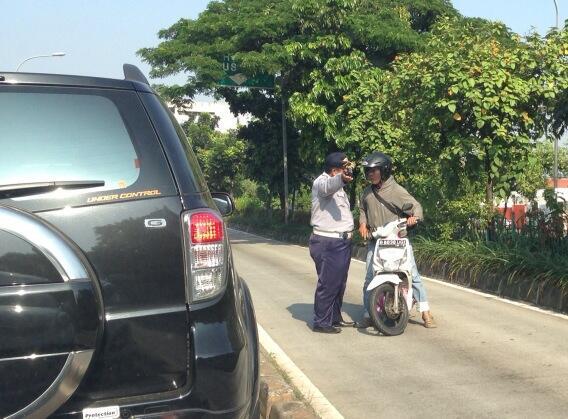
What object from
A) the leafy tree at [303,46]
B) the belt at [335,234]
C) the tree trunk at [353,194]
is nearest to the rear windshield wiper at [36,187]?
the belt at [335,234]

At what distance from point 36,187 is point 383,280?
16.1 ft

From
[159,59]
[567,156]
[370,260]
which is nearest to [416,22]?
[159,59]

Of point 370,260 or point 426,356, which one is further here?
point 370,260

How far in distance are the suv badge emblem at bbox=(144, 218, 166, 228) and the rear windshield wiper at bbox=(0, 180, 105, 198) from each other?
9.7 inches

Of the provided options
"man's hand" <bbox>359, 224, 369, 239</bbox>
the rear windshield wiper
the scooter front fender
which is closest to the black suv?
the rear windshield wiper

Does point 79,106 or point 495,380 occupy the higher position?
point 79,106

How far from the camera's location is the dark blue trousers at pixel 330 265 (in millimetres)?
7121

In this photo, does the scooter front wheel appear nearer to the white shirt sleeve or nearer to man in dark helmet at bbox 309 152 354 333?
man in dark helmet at bbox 309 152 354 333

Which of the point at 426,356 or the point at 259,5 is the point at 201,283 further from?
the point at 259,5

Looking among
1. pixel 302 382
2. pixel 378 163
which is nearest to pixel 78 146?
pixel 302 382

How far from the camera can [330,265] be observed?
714cm

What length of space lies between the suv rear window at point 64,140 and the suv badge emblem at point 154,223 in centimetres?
17

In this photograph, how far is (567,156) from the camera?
51.0 metres

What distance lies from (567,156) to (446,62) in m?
42.8
